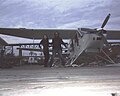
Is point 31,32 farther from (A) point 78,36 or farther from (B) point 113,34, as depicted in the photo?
(B) point 113,34

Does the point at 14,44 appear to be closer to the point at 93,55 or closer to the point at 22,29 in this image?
the point at 22,29

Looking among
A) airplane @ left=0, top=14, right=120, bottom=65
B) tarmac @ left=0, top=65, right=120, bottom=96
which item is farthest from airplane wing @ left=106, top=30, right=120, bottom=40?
tarmac @ left=0, top=65, right=120, bottom=96

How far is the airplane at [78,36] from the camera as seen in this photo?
23233mm

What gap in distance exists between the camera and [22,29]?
86.1 ft

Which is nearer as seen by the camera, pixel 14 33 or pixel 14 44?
pixel 14 33

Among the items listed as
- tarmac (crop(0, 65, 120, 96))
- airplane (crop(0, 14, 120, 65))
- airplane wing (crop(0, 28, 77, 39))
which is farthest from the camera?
airplane wing (crop(0, 28, 77, 39))

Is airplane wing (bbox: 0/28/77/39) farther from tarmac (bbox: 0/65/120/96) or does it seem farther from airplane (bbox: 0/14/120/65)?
tarmac (bbox: 0/65/120/96)

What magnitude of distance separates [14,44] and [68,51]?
54.0 ft

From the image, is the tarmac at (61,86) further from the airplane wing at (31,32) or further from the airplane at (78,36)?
the airplane wing at (31,32)

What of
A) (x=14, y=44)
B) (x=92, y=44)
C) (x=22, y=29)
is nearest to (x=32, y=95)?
(x=92, y=44)

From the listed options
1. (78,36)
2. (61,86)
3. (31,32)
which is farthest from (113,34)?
(61,86)

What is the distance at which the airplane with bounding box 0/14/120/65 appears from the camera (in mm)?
23233

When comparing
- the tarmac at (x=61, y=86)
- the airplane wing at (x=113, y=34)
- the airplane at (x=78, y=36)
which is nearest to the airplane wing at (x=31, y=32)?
the airplane at (x=78, y=36)

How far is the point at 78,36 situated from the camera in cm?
2500
